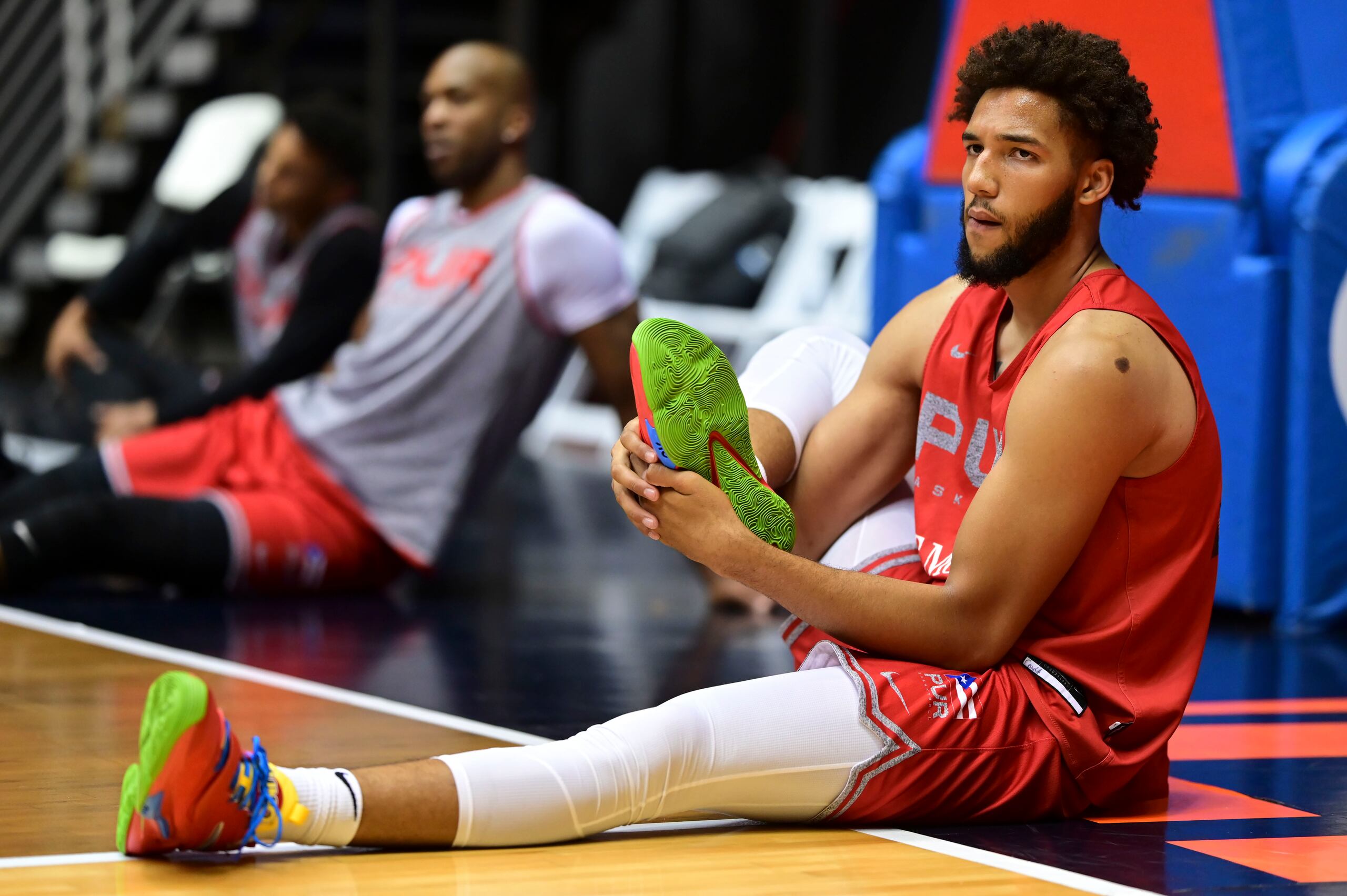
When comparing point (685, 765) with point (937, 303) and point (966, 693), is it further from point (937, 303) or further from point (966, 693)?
point (937, 303)

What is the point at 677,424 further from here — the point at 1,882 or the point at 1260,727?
the point at 1260,727

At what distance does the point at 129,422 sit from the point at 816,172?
15.2ft

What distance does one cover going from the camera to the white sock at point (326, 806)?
75.3 inches

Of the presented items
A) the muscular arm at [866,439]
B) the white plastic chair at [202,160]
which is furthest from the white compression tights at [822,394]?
the white plastic chair at [202,160]

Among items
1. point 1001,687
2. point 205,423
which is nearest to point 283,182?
point 205,423

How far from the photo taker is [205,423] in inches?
175

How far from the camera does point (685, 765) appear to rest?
204 cm

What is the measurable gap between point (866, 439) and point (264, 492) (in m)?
2.12

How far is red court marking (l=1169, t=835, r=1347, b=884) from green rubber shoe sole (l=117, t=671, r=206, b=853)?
111 cm

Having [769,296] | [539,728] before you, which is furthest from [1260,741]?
[769,296]

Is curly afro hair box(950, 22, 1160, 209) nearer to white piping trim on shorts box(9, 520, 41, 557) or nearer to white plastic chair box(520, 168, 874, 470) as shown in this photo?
white piping trim on shorts box(9, 520, 41, 557)

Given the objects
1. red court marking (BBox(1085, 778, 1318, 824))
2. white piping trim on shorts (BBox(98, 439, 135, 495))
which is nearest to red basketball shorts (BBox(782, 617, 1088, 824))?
red court marking (BBox(1085, 778, 1318, 824))

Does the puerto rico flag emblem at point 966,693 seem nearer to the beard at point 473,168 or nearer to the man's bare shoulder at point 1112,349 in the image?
the man's bare shoulder at point 1112,349

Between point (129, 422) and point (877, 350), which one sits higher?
point (877, 350)
